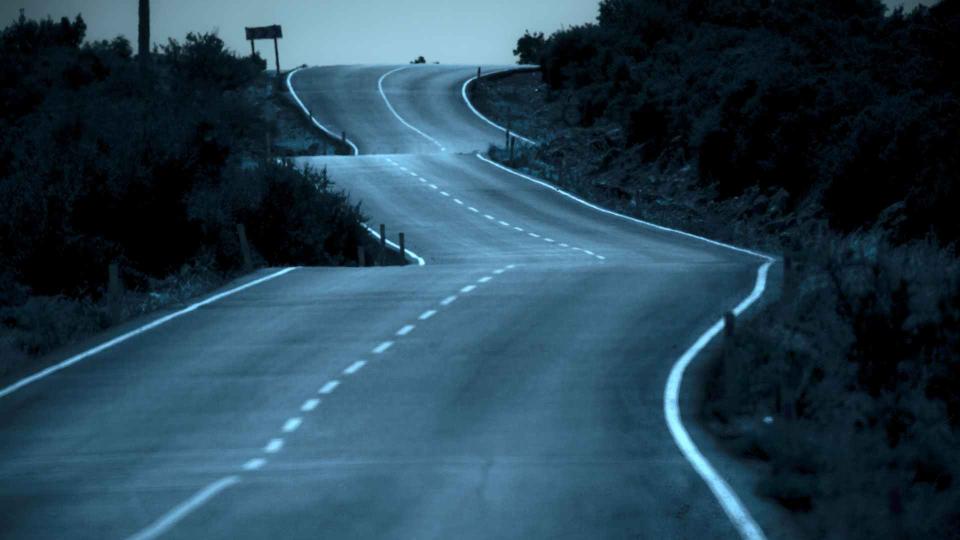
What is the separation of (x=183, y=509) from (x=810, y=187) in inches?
1416

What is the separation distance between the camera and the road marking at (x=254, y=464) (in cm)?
1307

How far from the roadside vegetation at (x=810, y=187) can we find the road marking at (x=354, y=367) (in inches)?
186

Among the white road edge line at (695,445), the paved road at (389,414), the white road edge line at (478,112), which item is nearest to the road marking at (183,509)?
the paved road at (389,414)

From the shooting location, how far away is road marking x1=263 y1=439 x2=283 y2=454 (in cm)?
1394

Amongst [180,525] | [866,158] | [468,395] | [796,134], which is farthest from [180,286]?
[796,134]

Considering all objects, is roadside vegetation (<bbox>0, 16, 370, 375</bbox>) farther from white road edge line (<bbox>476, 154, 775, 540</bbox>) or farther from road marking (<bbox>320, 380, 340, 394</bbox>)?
white road edge line (<bbox>476, 154, 775, 540</bbox>)

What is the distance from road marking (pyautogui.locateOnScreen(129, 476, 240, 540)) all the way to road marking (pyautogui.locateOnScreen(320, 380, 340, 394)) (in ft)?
14.8

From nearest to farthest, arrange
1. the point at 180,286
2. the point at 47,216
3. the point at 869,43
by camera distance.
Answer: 1. the point at 180,286
2. the point at 47,216
3. the point at 869,43

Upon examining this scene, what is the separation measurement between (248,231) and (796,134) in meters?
20.6

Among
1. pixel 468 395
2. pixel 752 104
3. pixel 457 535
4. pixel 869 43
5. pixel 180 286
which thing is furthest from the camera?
pixel 869 43

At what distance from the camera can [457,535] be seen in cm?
1028

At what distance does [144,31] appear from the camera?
2190 inches

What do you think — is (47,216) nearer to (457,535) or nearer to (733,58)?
(457,535)

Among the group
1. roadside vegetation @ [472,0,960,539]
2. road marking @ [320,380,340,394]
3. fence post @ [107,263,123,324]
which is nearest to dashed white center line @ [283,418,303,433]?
road marking @ [320,380,340,394]
